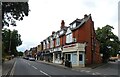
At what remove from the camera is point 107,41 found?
2621 inches

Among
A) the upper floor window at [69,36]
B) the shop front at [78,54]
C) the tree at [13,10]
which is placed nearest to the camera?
the tree at [13,10]

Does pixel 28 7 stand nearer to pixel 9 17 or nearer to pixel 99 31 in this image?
pixel 9 17

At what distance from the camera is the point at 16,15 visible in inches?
1366

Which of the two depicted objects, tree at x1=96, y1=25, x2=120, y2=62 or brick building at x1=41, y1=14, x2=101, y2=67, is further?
tree at x1=96, y1=25, x2=120, y2=62

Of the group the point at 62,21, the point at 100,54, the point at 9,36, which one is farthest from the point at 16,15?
the point at 9,36

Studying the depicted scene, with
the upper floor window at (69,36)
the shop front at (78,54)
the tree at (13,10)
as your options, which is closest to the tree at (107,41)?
the upper floor window at (69,36)

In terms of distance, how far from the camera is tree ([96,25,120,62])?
2611 inches

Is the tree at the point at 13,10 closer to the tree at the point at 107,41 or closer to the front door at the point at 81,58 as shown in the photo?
the front door at the point at 81,58

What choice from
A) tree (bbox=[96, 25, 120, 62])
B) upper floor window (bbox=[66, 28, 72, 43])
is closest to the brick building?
upper floor window (bbox=[66, 28, 72, 43])

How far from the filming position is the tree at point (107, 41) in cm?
6631

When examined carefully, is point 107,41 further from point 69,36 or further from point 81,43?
point 81,43

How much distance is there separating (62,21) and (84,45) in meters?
25.8

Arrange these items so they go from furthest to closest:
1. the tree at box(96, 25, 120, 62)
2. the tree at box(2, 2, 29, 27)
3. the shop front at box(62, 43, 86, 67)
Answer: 1. the tree at box(96, 25, 120, 62)
2. the shop front at box(62, 43, 86, 67)
3. the tree at box(2, 2, 29, 27)

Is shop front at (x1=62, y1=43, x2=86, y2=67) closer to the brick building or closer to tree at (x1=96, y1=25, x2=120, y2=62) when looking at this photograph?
the brick building
